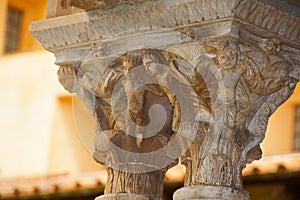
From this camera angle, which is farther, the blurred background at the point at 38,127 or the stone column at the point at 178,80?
the blurred background at the point at 38,127

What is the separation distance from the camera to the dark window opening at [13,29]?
52.2ft

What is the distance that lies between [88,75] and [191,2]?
0.62m

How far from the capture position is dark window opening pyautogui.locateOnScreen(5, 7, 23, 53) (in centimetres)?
1591

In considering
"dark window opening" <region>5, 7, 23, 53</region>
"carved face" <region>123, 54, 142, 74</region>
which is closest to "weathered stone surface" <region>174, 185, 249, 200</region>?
"carved face" <region>123, 54, 142, 74</region>

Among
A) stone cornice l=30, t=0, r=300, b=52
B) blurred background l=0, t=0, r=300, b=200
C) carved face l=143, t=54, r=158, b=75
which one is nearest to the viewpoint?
stone cornice l=30, t=0, r=300, b=52

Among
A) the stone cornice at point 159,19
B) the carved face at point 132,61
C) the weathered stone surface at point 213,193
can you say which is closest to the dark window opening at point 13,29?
the stone cornice at point 159,19

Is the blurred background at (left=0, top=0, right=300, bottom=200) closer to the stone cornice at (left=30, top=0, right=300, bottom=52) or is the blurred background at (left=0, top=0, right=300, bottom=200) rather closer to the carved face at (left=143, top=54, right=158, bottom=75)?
the stone cornice at (left=30, top=0, right=300, bottom=52)

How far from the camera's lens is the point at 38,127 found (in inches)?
600

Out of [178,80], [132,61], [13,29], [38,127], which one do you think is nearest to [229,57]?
[178,80]

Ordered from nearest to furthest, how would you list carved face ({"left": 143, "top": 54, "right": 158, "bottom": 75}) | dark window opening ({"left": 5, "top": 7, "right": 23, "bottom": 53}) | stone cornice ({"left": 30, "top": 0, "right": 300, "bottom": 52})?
stone cornice ({"left": 30, "top": 0, "right": 300, "bottom": 52}) < carved face ({"left": 143, "top": 54, "right": 158, "bottom": 75}) < dark window opening ({"left": 5, "top": 7, "right": 23, "bottom": 53})

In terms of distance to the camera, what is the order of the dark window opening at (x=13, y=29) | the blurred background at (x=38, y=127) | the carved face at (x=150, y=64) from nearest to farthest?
1. the carved face at (x=150, y=64)
2. the blurred background at (x=38, y=127)
3. the dark window opening at (x=13, y=29)

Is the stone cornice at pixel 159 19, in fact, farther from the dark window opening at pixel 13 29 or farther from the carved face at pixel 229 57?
the dark window opening at pixel 13 29

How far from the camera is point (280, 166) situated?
11.6m

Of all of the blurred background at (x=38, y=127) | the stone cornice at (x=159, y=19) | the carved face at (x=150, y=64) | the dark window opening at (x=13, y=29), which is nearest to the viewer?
the stone cornice at (x=159, y=19)
